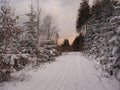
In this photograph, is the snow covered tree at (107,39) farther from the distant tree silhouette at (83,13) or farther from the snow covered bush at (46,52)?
the distant tree silhouette at (83,13)

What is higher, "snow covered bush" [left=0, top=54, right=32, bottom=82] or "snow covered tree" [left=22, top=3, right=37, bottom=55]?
"snow covered tree" [left=22, top=3, right=37, bottom=55]

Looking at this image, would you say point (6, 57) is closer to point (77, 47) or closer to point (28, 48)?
point (28, 48)

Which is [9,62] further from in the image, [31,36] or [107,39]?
[107,39]

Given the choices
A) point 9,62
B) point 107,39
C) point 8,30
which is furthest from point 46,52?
point 9,62

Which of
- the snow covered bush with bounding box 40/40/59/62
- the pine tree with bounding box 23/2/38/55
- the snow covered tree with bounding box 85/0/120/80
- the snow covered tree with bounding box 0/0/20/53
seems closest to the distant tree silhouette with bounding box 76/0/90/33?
the snow covered tree with bounding box 85/0/120/80

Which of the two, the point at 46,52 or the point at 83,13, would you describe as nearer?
the point at 46,52

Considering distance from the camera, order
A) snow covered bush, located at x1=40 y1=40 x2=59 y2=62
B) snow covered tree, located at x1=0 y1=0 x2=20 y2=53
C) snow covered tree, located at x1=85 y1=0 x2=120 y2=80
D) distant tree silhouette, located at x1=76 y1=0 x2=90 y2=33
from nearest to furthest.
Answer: snow covered tree, located at x1=85 y1=0 x2=120 y2=80, snow covered tree, located at x1=0 y1=0 x2=20 y2=53, snow covered bush, located at x1=40 y1=40 x2=59 y2=62, distant tree silhouette, located at x1=76 y1=0 x2=90 y2=33

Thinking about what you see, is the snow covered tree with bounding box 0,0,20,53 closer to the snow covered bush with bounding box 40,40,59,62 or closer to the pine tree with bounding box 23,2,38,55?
the pine tree with bounding box 23,2,38,55

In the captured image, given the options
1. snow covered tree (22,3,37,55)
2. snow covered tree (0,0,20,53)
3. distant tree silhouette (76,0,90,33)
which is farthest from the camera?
distant tree silhouette (76,0,90,33)

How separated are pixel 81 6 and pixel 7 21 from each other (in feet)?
143

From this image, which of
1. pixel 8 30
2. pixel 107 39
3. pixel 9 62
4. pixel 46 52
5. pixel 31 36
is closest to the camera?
pixel 9 62

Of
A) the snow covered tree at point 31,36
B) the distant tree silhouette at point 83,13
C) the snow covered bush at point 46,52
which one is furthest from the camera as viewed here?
the distant tree silhouette at point 83,13

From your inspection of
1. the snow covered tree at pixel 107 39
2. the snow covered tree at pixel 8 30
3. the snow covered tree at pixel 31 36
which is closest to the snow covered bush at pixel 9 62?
the snow covered tree at pixel 8 30

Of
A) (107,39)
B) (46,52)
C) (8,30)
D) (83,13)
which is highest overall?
(83,13)
